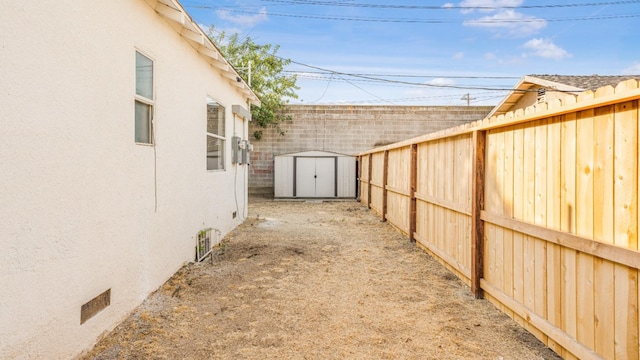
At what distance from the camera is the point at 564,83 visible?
11555 mm

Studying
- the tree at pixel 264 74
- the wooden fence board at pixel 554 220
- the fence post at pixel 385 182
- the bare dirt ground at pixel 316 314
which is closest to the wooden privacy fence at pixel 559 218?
the wooden fence board at pixel 554 220

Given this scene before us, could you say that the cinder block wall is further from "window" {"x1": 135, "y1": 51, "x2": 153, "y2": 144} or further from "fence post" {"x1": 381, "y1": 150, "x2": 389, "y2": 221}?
"window" {"x1": 135, "y1": 51, "x2": 153, "y2": 144}

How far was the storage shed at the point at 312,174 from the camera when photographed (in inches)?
554

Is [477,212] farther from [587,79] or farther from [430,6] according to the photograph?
[430,6]

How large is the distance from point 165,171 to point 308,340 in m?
2.48

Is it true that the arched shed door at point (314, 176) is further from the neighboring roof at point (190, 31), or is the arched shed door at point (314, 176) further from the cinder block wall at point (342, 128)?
the neighboring roof at point (190, 31)

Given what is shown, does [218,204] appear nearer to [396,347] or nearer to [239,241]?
[239,241]

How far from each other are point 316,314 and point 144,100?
8.68 ft

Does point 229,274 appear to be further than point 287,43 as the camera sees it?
No

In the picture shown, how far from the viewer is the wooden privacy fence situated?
2158 mm

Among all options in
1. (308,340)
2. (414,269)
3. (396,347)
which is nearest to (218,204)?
(414,269)

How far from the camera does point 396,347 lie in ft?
9.40

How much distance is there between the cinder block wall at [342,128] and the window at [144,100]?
37.8ft

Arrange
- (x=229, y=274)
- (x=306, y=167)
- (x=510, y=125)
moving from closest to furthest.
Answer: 1. (x=510, y=125)
2. (x=229, y=274)
3. (x=306, y=167)
